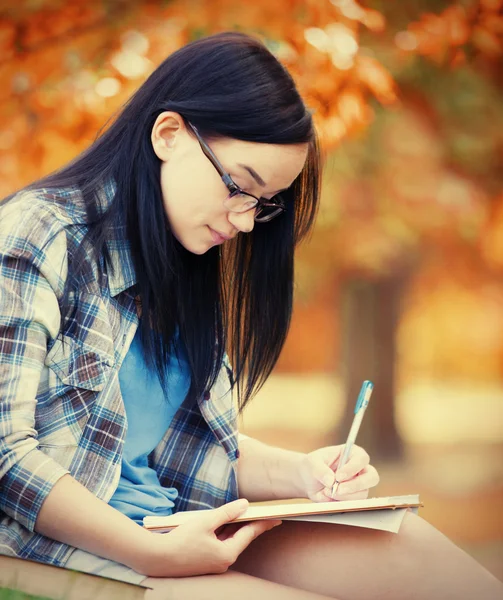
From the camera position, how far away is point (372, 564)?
1.47m

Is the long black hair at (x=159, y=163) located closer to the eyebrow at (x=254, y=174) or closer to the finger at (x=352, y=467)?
the eyebrow at (x=254, y=174)

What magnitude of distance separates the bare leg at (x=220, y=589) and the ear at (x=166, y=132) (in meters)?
0.72

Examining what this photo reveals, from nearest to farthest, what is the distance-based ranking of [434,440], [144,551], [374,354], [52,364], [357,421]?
[144,551] → [52,364] → [357,421] → [374,354] → [434,440]

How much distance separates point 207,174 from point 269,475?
615mm

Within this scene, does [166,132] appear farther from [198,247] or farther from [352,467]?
[352,467]

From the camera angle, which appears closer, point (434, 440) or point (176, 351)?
point (176, 351)

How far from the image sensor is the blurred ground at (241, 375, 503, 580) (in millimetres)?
4711

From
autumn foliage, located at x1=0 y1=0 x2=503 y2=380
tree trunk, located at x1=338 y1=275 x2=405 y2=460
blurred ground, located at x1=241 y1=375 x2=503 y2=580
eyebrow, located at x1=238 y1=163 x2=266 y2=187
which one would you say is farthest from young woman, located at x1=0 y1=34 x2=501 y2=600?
tree trunk, located at x1=338 y1=275 x2=405 y2=460

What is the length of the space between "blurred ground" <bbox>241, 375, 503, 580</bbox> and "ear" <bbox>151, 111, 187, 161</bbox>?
3.30 metres

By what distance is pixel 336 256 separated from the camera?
489 centimetres

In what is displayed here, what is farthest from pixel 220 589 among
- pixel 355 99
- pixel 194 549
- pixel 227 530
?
pixel 355 99

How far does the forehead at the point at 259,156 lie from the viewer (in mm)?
1482

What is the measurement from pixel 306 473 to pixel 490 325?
443 cm

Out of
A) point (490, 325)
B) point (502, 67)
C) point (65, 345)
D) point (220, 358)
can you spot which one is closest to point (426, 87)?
point (502, 67)
